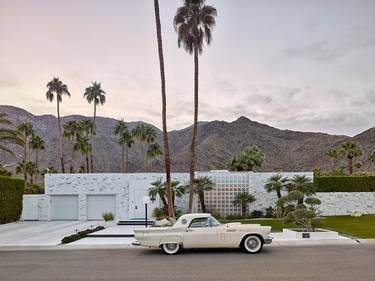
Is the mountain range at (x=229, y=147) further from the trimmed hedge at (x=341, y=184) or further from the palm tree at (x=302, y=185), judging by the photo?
the palm tree at (x=302, y=185)

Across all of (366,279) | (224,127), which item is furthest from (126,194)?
(224,127)

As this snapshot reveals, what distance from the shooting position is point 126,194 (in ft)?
119

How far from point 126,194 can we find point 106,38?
14305 millimetres

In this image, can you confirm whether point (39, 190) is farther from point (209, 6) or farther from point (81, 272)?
point (81, 272)

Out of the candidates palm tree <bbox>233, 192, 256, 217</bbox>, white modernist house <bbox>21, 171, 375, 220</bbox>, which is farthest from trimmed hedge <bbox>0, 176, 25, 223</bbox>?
palm tree <bbox>233, 192, 256, 217</bbox>

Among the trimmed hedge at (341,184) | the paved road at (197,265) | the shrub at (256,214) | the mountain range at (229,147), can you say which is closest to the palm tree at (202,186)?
the shrub at (256,214)

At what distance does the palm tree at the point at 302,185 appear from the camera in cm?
3130

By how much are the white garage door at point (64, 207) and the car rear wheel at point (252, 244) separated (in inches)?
967

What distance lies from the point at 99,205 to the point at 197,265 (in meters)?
25.5

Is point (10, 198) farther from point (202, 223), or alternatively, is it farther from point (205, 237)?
point (205, 237)

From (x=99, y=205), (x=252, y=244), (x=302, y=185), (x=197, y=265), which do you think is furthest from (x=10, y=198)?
(x=197, y=265)

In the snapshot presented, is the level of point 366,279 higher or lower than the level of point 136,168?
lower

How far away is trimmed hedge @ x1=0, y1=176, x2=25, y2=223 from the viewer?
105 ft

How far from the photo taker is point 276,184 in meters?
33.1
